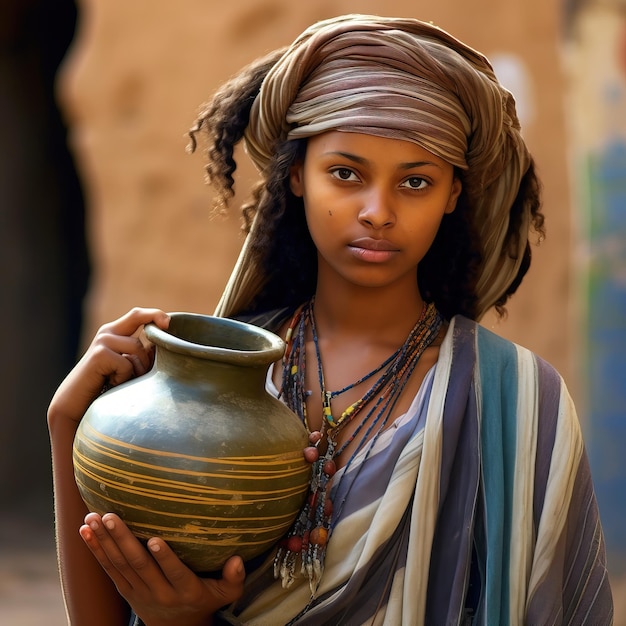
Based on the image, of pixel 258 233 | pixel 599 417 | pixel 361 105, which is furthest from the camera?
pixel 599 417

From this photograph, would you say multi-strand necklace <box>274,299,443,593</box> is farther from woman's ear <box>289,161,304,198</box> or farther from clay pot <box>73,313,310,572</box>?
woman's ear <box>289,161,304,198</box>

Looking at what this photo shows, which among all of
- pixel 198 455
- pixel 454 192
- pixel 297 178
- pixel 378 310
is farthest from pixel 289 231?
pixel 198 455

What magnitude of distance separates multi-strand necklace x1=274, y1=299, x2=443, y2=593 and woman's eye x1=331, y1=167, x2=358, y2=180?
372mm

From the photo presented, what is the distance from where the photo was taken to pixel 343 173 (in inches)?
85.7

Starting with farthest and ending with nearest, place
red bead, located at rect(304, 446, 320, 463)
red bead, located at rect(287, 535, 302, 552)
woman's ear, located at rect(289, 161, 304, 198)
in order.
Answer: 1. woman's ear, located at rect(289, 161, 304, 198)
2. red bead, located at rect(287, 535, 302, 552)
3. red bead, located at rect(304, 446, 320, 463)

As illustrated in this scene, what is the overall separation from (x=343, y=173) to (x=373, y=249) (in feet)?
0.54

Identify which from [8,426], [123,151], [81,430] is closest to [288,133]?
[81,430]

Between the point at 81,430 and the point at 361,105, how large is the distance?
0.80 meters

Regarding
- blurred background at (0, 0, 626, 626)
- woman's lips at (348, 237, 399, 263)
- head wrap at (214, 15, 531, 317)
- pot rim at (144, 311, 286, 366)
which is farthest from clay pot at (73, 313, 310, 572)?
blurred background at (0, 0, 626, 626)

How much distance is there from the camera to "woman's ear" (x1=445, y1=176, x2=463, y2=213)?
7.50 ft

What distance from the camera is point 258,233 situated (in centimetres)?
247

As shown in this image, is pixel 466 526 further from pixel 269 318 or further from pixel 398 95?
pixel 398 95

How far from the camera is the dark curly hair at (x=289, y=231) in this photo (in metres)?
2.41

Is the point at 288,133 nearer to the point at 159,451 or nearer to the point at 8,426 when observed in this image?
the point at 159,451
